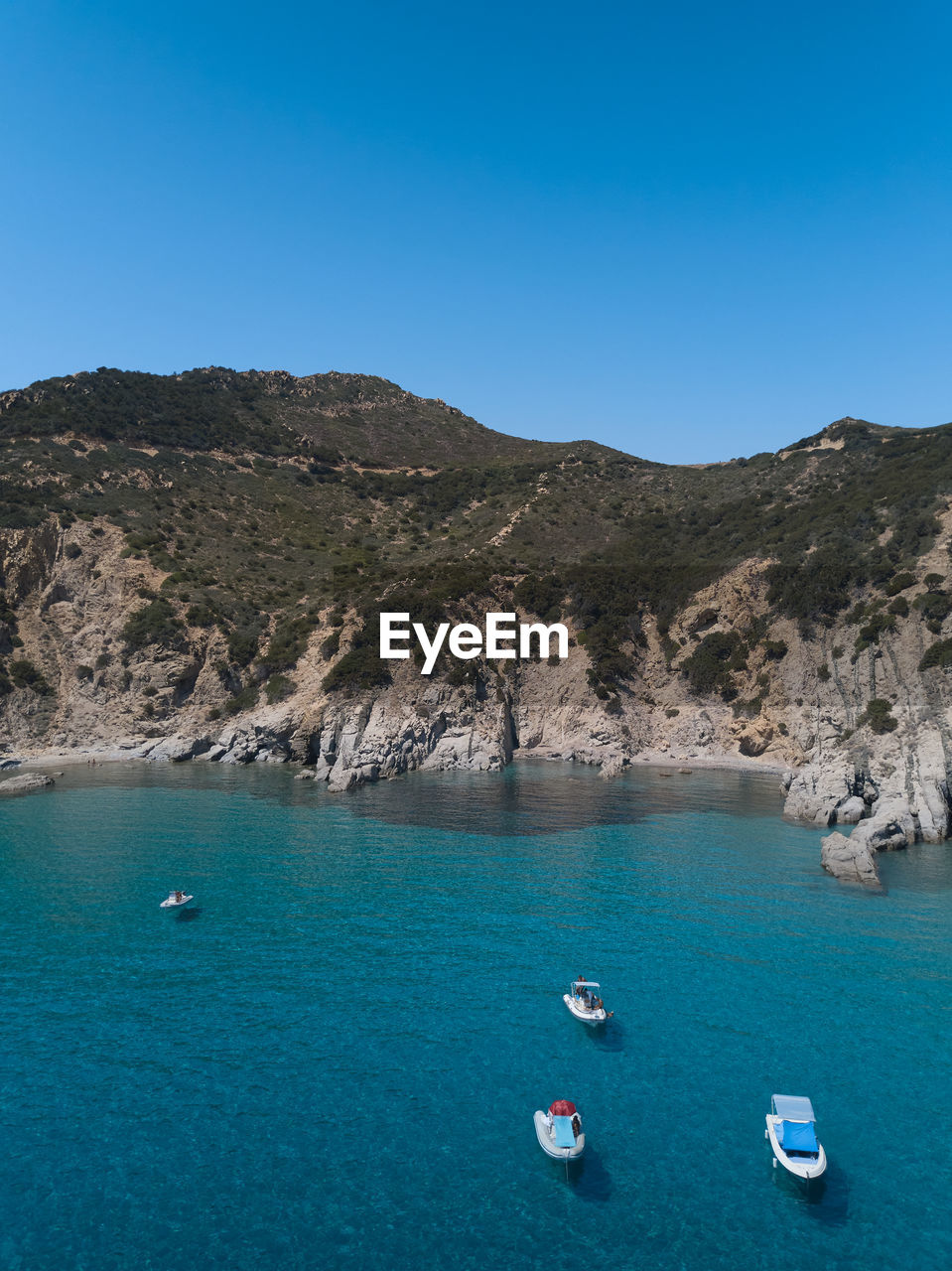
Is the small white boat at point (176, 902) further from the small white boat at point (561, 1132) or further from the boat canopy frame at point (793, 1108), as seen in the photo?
the boat canopy frame at point (793, 1108)

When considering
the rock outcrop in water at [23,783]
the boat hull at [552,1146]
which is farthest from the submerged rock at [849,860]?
the rock outcrop in water at [23,783]

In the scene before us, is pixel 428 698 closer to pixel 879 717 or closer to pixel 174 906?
pixel 879 717

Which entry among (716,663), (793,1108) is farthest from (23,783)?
(716,663)

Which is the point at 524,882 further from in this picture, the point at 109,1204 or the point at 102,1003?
the point at 109,1204

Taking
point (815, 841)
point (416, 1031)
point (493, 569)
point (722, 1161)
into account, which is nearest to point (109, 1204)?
point (416, 1031)

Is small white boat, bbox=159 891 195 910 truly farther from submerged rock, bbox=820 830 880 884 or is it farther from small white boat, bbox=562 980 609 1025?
submerged rock, bbox=820 830 880 884
